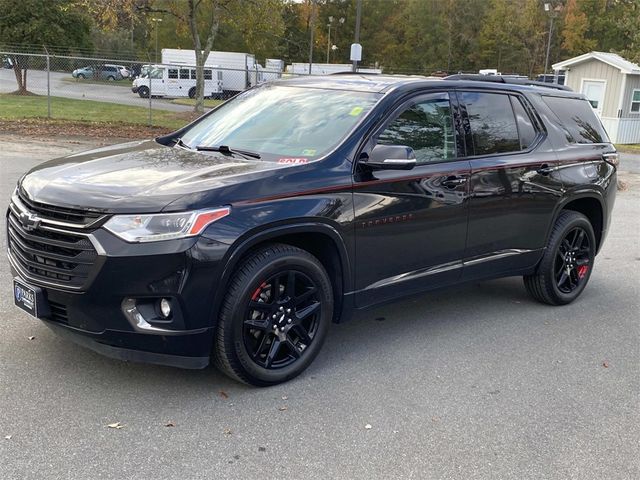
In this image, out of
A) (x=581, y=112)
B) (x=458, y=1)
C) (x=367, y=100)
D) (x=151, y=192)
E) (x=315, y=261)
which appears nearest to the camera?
(x=151, y=192)

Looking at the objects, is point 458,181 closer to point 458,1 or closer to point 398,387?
point 398,387

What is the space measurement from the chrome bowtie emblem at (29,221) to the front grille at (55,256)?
22 mm

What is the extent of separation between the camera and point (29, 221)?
3.63 meters

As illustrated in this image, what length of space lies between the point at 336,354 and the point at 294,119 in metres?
1.67

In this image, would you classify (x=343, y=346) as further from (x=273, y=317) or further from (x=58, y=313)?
(x=58, y=313)

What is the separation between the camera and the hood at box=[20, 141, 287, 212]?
136 inches

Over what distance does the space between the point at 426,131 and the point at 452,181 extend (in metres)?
0.40

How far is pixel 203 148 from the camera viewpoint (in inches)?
179

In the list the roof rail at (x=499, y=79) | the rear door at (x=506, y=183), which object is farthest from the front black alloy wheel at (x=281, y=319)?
the roof rail at (x=499, y=79)

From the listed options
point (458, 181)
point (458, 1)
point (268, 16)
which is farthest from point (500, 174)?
point (458, 1)

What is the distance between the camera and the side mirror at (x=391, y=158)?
13.3 ft

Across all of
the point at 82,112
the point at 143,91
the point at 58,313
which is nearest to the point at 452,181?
the point at 58,313

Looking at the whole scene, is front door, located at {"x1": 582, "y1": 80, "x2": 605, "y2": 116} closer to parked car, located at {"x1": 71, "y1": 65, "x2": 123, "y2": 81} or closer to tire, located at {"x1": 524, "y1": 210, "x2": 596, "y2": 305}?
parked car, located at {"x1": 71, "y1": 65, "x2": 123, "y2": 81}

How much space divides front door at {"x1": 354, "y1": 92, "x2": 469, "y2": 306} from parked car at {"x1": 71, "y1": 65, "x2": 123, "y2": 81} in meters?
25.8
